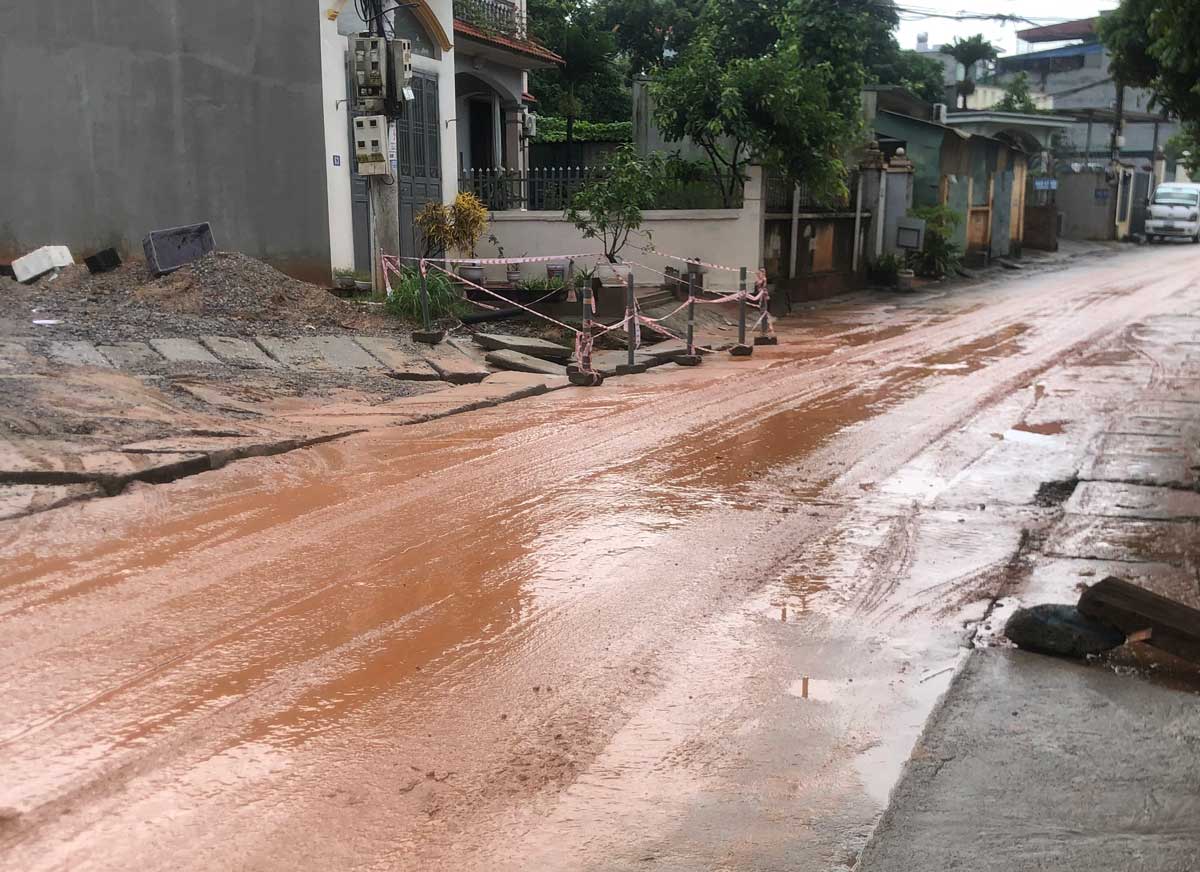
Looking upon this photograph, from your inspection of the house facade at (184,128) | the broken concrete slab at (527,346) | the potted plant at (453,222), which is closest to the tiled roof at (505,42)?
the house facade at (184,128)

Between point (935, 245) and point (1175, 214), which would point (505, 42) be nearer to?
point (935, 245)

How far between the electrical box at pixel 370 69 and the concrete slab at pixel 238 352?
3.77m

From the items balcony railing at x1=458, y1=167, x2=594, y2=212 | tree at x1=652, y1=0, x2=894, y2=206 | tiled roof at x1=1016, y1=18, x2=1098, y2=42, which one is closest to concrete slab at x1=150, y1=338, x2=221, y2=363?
balcony railing at x1=458, y1=167, x2=594, y2=212

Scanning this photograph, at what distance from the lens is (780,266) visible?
21438 mm

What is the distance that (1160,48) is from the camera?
10891 millimetres

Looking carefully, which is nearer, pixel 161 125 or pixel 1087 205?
pixel 161 125

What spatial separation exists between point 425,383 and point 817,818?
869 centimetres

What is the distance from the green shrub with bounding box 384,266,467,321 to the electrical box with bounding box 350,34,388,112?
7.35ft

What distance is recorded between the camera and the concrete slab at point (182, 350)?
11.0 m

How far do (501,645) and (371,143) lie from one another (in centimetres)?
1034

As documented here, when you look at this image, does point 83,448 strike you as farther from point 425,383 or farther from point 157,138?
point 157,138

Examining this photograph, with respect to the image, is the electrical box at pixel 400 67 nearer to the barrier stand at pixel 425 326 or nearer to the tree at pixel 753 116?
the barrier stand at pixel 425 326

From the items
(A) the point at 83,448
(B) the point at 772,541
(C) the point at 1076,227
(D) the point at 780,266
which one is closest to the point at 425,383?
(A) the point at 83,448

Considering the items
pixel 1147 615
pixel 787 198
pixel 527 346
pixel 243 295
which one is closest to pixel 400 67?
pixel 243 295
